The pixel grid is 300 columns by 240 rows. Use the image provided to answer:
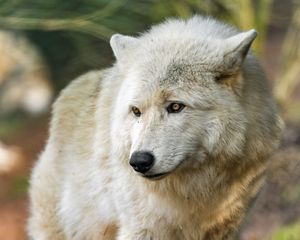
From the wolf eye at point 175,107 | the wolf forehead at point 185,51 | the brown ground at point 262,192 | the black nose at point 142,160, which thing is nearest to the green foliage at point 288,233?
the brown ground at point 262,192

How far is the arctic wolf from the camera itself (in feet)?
16.4

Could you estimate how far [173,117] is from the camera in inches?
197

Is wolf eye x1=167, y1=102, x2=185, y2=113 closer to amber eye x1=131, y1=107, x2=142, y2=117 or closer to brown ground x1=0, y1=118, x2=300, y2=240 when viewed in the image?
amber eye x1=131, y1=107, x2=142, y2=117

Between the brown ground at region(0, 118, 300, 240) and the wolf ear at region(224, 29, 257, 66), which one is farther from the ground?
the wolf ear at region(224, 29, 257, 66)

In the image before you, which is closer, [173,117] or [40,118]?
[173,117]

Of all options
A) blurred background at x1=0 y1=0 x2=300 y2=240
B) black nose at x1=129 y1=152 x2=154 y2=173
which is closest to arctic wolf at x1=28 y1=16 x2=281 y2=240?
black nose at x1=129 y1=152 x2=154 y2=173

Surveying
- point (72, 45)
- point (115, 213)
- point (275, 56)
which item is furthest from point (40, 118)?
point (115, 213)

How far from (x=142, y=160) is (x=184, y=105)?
1.47 ft

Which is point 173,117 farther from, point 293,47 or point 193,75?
point 293,47

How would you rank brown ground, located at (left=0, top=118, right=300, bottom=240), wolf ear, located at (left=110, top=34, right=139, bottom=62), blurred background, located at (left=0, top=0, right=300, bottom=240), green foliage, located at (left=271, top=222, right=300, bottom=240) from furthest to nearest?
1. blurred background, located at (left=0, top=0, right=300, bottom=240)
2. brown ground, located at (left=0, top=118, right=300, bottom=240)
3. green foliage, located at (left=271, top=222, right=300, bottom=240)
4. wolf ear, located at (left=110, top=34, right=139, bottom=62)

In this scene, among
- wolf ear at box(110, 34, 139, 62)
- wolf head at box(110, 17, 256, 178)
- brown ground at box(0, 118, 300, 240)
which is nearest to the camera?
wolf head at box(110, 17, 256, 178)

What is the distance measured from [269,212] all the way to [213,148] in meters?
5.21

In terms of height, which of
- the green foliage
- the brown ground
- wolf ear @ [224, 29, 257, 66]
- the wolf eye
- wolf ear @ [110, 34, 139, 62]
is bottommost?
the brown ground

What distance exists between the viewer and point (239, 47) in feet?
16.5
